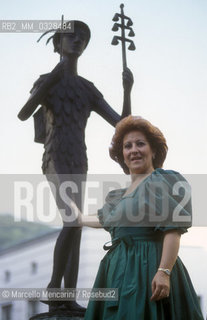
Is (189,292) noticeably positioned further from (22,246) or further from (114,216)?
(22,246)

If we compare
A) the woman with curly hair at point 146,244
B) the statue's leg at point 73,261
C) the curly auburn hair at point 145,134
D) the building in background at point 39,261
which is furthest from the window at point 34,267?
the woman with curly hair at point 146,244

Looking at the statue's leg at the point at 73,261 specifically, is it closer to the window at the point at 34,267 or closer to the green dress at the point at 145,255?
the green dress at the point at 145,255

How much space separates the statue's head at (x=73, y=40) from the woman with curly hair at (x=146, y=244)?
1.66m

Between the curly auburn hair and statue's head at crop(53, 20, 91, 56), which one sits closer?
the curly auburn hair

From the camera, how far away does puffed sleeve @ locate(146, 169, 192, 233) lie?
274 centimetres

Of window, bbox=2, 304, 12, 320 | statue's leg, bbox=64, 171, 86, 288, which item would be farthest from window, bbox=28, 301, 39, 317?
statue's leg, bbox=64, 171, 86, 288

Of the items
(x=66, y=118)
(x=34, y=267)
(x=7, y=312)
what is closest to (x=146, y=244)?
(x=66, y=118)

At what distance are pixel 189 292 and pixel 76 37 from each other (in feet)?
8.06

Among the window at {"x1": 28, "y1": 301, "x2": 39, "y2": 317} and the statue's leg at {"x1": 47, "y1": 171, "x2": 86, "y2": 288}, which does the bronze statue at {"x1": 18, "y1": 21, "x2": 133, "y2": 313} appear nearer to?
the statue's leg at {"x1": 47, "y1": 171, "x2": 86, "y2": 288}

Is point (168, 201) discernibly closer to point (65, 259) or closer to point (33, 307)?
point (65, 259)

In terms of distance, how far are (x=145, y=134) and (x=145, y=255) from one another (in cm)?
65

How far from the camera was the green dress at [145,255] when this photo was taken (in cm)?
266

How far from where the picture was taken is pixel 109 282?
9.22 ft

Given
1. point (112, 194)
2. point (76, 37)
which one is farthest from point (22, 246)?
point (112, 194)
